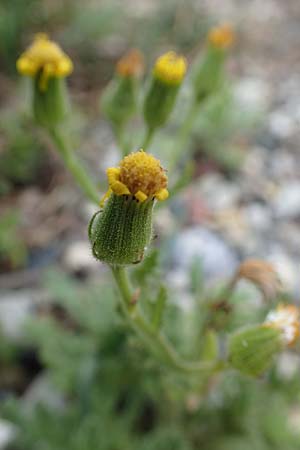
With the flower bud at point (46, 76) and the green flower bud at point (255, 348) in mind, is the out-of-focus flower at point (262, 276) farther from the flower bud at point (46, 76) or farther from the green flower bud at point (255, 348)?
the flower bud at point (46, 76)

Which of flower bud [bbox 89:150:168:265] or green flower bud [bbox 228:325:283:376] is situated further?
green flower bud [bbox 228:325:283:376]

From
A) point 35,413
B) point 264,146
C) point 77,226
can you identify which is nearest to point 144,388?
point 35,413

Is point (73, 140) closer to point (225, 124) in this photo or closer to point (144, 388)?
point (225, 124)

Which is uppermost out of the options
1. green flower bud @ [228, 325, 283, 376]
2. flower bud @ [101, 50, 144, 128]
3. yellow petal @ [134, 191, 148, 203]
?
flower bud @ [101, 50, 144, 128]

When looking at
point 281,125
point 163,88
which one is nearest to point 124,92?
point 163,88

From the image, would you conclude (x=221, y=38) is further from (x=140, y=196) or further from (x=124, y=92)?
(x=140, y=196)

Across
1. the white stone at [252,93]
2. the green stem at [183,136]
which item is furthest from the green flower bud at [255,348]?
the white stone at [252,93]

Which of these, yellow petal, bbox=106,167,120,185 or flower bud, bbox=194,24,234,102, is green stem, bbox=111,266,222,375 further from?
flower bud, bbox=194,24,234,102

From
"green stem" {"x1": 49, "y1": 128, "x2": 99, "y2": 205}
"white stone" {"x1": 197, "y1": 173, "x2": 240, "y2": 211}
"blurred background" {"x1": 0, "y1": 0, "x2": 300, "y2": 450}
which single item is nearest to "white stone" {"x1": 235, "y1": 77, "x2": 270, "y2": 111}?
"blurred background" {"x1": 0, "y1": 0, "x2": 300, "y2": 450}
